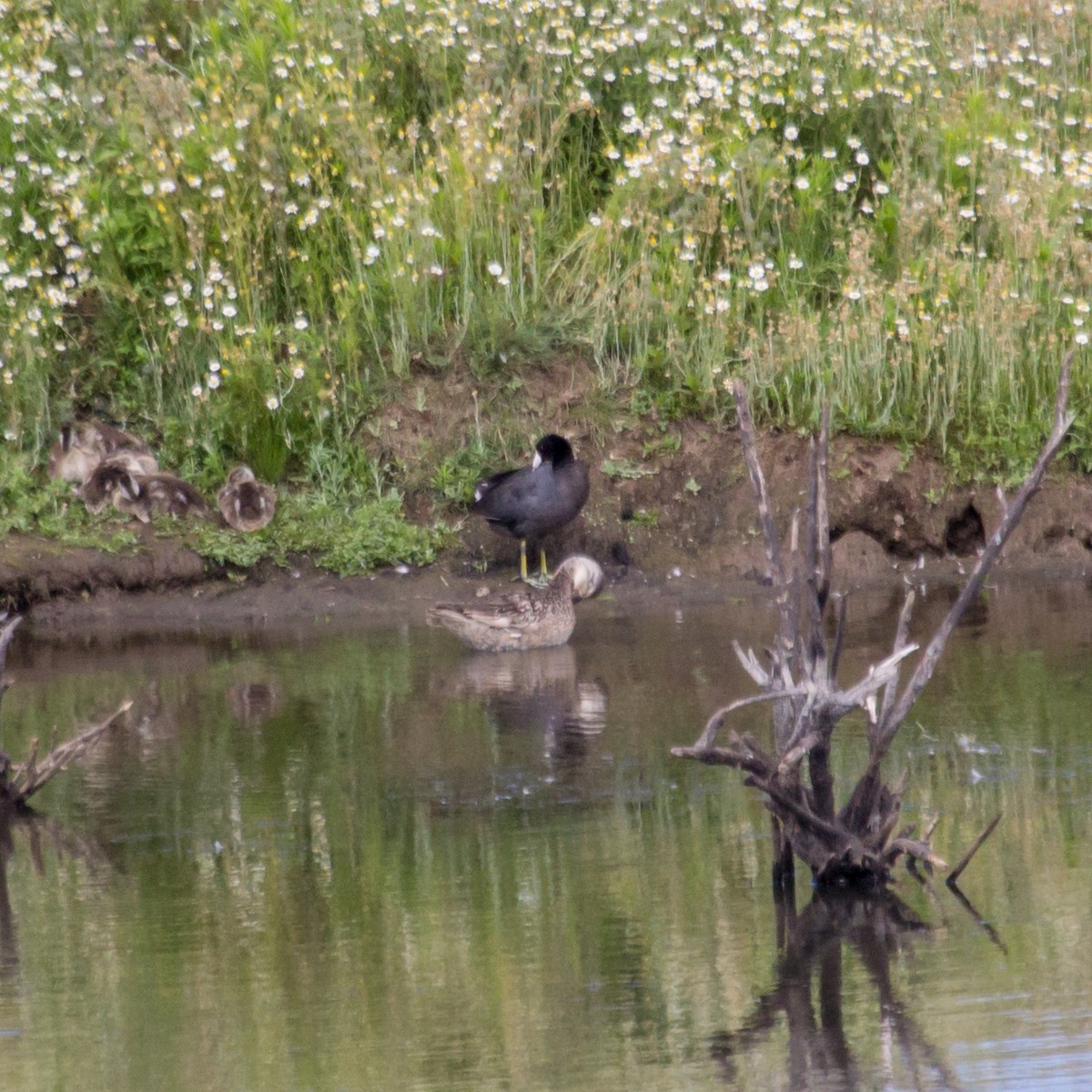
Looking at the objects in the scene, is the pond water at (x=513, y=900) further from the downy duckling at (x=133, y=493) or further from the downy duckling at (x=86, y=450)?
the downy duckling at (x=86, y=450)

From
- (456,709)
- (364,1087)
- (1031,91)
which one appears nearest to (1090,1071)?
(364,1087)

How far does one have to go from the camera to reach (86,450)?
11938mm

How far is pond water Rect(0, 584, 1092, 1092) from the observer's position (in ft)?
15.3

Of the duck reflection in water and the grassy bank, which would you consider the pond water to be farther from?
the grassy bank

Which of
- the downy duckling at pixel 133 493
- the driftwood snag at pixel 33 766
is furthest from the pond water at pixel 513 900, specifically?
the downy duckling at pixel 133 493

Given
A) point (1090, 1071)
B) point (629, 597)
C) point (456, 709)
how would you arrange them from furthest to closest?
point (629, 597) < point (456, 709) < point (1090, 1071)

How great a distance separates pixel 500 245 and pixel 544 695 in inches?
174

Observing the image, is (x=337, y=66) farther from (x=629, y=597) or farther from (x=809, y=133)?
(x=629, y=597)

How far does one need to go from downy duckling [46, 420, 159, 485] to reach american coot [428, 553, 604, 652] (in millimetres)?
2780

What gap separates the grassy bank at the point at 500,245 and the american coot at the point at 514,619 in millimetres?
1915

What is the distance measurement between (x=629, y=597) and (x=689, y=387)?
1696 mm

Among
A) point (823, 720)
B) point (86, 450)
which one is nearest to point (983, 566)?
point (823, 720)

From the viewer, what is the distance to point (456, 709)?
28.7 feet

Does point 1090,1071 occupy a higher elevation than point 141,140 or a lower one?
lower
